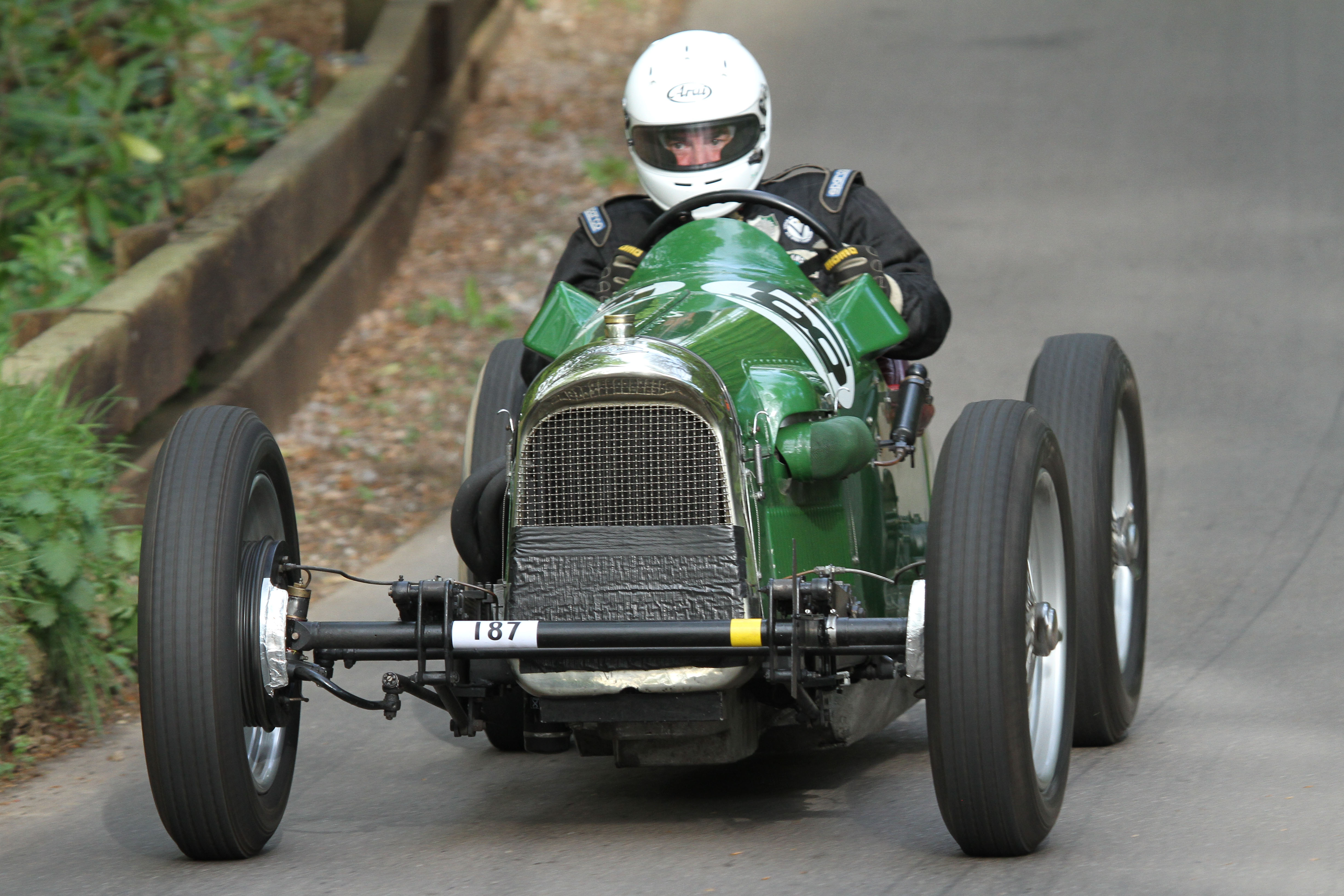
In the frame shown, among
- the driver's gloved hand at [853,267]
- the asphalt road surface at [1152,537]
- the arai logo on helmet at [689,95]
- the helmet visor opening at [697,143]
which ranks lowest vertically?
the asphalt road surface at [1152,537]

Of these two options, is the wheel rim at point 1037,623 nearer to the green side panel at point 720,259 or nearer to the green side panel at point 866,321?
the green side panel at point 866,321

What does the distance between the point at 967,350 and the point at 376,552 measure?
12.2ft

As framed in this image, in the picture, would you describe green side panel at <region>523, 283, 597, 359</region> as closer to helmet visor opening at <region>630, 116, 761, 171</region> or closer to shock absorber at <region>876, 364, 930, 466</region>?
helmet visor opening at <region>630, 116, 761, 171</region>

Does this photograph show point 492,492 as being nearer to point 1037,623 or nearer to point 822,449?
point 822,449

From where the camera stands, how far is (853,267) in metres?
4.95

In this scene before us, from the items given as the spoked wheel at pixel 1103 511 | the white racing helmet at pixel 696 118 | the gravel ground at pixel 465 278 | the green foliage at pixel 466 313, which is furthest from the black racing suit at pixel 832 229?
the green foliage at pixel 466 313

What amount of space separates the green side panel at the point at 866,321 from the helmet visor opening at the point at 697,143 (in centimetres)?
75

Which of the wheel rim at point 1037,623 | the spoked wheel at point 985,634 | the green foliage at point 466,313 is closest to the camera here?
the spoked wheel at point 985,634

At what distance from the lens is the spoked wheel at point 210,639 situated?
12.1ft

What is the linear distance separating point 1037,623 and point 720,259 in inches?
53.1

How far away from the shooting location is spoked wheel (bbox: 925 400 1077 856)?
11.5ft

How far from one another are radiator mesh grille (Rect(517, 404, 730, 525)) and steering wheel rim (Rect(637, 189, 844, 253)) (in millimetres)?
1178

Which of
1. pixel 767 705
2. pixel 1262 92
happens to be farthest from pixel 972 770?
pixel 1262 92

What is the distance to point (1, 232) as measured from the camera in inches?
333
